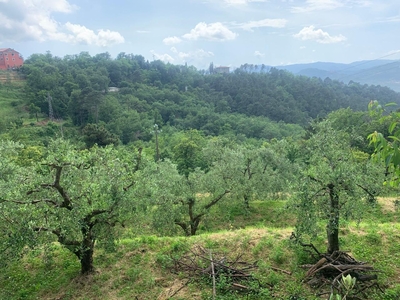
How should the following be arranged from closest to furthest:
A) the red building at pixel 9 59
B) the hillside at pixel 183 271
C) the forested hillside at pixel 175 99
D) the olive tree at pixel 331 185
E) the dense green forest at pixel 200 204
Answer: the dense green forest at pixel 200 204 < the olive tree at pixel 331 185 < the hillside at pixel 183 271 < the forested hillside at pixel 175 99 < the red building at pixel 9 59

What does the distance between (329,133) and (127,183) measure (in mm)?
6751

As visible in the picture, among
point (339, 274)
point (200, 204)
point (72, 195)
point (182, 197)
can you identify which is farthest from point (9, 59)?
point (339, 274)

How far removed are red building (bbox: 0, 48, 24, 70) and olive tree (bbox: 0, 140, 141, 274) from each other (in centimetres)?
11809

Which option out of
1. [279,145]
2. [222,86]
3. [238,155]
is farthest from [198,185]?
[222,86]

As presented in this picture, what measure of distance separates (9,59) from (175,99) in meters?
64.2

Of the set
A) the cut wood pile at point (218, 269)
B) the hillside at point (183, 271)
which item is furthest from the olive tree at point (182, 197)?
the cut wood pile at point (218, 269)

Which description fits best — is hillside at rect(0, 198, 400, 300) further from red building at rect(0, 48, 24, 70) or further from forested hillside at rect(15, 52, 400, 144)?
red building at rect(0, 48, 24, 70)

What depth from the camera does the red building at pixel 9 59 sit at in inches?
4149

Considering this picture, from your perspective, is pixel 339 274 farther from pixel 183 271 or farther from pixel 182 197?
pixel 182 197

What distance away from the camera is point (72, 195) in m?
8.99

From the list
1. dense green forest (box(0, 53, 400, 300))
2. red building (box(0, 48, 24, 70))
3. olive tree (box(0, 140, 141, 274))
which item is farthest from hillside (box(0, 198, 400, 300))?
red building (box(0, 48, 24, 70))

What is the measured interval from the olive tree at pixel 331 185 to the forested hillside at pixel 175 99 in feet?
195

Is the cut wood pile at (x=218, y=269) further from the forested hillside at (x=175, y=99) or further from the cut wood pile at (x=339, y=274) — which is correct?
the forested hillside at (x=175, y=99)

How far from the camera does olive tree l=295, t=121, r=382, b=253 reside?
848 centimetres
